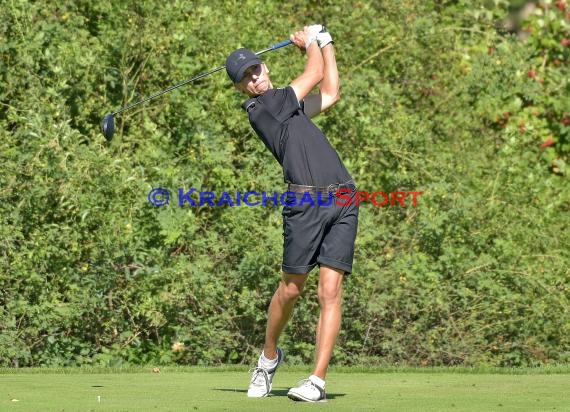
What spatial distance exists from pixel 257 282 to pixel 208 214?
4.07 ft

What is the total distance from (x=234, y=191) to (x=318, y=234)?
4.32 metres

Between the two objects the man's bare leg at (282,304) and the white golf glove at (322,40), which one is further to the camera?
the white golf glove at (322,40)

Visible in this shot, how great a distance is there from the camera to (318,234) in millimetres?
6422

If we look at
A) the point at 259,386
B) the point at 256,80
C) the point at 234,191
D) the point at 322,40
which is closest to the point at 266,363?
the point at 259,386

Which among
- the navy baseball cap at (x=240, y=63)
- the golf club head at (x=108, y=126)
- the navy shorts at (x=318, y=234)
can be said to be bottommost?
the navy shorts at (x=318, y=234)

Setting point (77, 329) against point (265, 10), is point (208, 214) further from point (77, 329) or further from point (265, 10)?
point (265, 10)

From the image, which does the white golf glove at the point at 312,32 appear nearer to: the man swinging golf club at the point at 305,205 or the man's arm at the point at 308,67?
the man's arm at the point at 308,67

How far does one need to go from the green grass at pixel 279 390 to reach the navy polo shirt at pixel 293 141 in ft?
3.93

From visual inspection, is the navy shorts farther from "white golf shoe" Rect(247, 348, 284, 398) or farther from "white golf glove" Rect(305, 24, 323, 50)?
"white golf glove" Rect(305, 24, 323, 50)

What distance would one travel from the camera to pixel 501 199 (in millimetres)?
11375

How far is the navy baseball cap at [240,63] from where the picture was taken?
6.48 m

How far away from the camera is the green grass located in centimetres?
588

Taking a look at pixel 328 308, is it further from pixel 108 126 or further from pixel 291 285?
pixel 108 126

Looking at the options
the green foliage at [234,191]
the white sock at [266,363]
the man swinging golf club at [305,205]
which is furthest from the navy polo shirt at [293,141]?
the green foliage at [234,191]
